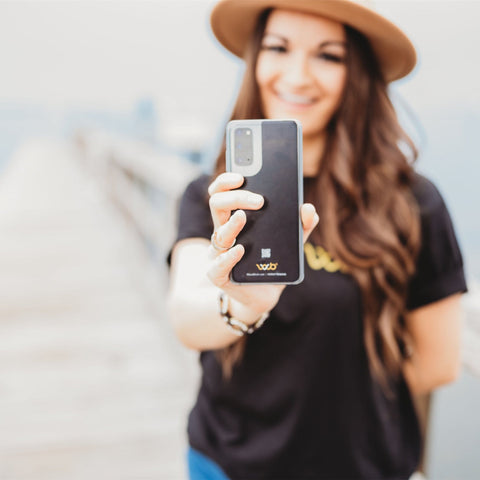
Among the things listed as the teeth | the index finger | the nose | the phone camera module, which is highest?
the nose

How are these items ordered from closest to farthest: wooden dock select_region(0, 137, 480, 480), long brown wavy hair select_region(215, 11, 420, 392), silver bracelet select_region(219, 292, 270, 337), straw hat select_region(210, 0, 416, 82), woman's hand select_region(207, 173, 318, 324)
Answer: woman's hand select_region(207, 173, 318, 324) → silver bracelet select_region(219, 292, 270, 337) → straw hat select_region(210, 0, 416, 82) → long brown wavy hair select_region(215, 11, 420, 392) → wooden dock select_region(0, 137, 480, 480)

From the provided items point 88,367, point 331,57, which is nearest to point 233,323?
point 331,57

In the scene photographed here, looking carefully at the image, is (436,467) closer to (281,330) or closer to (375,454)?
(375,454)

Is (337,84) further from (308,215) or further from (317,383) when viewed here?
(317,383)

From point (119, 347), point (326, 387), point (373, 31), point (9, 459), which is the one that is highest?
point (373, 31)

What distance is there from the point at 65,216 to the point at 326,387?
6.22 meters

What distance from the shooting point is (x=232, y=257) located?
725 mm

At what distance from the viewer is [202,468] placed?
47.4 inches

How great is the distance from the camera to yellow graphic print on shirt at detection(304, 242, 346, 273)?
3.63 feet

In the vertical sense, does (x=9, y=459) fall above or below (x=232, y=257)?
below

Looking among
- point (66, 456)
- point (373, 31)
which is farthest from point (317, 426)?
point (66, 456)

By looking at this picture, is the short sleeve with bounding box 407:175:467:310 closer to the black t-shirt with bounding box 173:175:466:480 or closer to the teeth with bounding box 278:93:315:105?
the black t-shirt with bounding box 173:175:466:480

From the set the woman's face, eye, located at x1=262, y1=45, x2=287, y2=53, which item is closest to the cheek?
the woman's face

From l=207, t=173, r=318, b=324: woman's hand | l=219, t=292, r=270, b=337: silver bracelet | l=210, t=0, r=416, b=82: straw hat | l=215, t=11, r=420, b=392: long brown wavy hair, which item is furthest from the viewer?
l=215, t=11, r=420, b=392: long brown wavy hair
